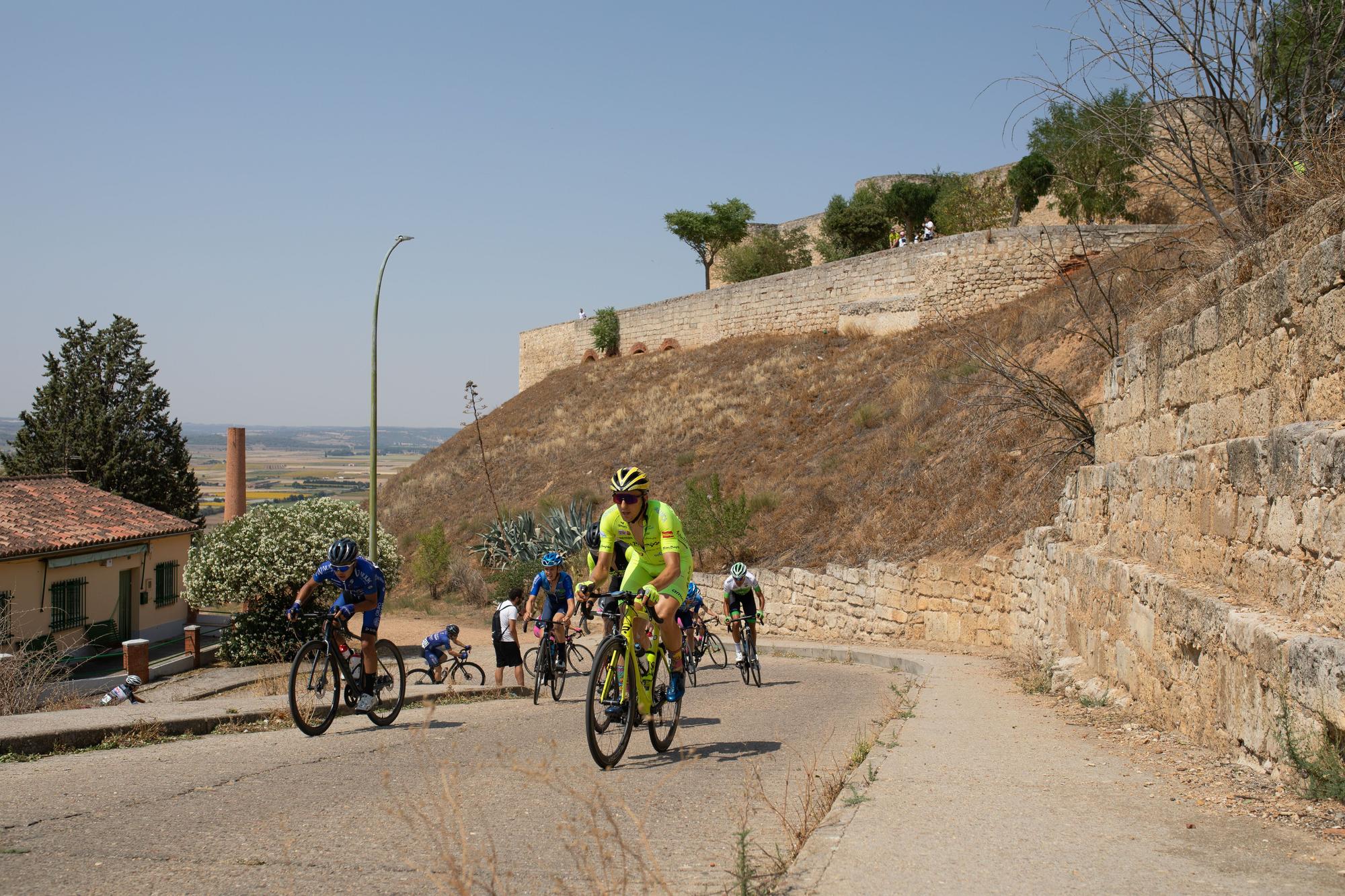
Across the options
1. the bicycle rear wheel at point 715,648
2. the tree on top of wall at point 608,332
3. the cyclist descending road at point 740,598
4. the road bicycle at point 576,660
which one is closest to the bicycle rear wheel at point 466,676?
the road bicycle at point 576,660

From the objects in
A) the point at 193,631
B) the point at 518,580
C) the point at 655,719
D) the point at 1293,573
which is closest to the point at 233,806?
the point at 655,719

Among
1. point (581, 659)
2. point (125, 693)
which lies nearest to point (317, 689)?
point (125, 693)

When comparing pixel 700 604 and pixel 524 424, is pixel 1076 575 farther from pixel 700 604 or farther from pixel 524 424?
pixel 524 424

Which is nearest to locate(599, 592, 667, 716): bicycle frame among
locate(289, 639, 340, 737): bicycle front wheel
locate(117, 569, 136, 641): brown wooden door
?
locate(289, 639, 340, 737): bicycle front wheel

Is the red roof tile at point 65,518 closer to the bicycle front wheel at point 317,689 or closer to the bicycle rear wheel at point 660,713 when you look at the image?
the bicycle front wheel at point 317,689

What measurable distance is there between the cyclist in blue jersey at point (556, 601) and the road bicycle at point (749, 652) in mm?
2290

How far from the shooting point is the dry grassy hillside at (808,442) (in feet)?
68.8

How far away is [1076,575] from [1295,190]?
14.8ft

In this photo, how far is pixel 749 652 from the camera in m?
13.0

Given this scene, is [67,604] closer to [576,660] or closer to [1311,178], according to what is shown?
[576,660]

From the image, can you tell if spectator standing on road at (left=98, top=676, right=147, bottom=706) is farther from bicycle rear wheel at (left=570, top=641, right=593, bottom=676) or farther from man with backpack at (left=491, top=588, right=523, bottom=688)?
bicycle rear wheel at (left=570, top=641, right=593, bottom=676)

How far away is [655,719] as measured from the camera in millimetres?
7137

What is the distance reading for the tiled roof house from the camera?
68.8 feet

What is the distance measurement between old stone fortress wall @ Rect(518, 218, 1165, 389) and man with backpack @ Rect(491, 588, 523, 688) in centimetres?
1766
